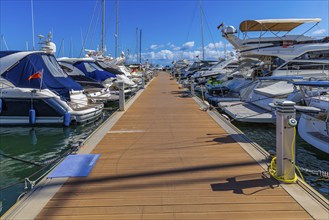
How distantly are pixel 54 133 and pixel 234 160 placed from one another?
806 cm

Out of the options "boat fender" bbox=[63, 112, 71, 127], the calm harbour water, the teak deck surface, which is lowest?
the calm harbour water

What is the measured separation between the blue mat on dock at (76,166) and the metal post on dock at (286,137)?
2.86 metres

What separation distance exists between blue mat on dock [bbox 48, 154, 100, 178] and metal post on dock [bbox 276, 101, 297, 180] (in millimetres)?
2858

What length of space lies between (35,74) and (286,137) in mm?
9817

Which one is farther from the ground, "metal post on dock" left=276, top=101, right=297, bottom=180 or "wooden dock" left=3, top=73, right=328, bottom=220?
"metal post on dock" left=276, top=101, right=297, bottom=180

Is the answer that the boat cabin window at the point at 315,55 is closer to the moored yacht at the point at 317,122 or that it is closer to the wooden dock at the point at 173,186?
the moored yacht at the point at 317,122

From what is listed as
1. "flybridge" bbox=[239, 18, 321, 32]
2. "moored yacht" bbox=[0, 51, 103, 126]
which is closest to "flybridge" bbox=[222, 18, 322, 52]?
"flybridge" bbox=[239, 18, 321, 32]

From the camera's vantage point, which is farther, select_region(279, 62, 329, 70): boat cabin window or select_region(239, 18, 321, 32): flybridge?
select_region(239, 18, 321, 32): flybridge

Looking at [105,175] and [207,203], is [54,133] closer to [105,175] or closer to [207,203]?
[105,175]

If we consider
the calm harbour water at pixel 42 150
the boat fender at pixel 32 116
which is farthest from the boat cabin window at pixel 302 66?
the boat fender at pixel 32 116

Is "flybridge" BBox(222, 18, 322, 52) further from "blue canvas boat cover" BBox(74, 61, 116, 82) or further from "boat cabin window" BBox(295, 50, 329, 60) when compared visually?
"blue canvas boat cover" BBox(74, 61, 116, 82)

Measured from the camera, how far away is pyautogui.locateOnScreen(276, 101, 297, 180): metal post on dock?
4137 mm

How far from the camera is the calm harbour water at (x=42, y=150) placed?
6418mm

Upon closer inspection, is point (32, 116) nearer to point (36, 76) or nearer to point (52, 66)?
point (36, 76)
